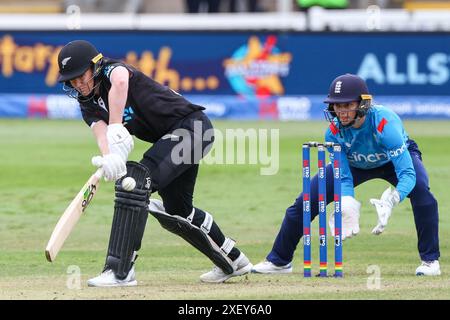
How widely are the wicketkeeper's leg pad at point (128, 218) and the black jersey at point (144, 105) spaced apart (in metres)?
0.46

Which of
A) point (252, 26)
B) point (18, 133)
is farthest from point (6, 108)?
point (252, 26)

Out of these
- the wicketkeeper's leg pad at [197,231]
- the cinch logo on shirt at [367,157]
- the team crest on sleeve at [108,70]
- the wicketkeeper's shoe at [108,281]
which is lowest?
the wicketkeeper's shoe at [108,281]

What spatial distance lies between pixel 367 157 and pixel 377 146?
13 cm

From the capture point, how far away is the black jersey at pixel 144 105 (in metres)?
7.57

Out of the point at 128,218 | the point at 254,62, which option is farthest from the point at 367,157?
the point at 254,62

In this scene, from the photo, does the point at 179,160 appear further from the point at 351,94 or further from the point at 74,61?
the point at 351,94

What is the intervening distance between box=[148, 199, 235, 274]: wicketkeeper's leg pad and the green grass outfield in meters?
0.18

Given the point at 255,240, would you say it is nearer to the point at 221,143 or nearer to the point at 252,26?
the point at 221,143

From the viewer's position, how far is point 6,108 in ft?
72.7

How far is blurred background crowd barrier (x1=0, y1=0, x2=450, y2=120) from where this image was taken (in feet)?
68.9

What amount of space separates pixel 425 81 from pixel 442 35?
0.90 metres

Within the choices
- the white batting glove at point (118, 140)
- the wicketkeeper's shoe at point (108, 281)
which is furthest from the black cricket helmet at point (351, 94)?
the wicketkeeper's shoe at point (108, 281)

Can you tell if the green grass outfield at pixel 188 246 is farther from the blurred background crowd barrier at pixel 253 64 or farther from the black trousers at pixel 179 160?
the blurred background crowd barrier at pixel 253 64

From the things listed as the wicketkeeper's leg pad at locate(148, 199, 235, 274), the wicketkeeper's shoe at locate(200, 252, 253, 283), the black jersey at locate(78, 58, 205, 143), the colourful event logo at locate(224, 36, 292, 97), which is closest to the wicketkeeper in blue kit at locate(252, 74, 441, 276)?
the wicketkeeper's shoe at locate(200, 252, 253, 283)
